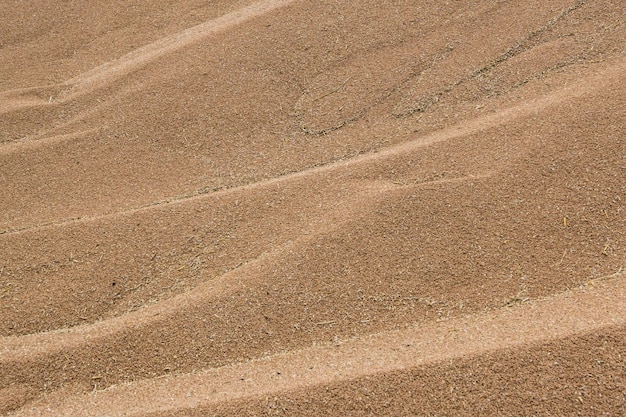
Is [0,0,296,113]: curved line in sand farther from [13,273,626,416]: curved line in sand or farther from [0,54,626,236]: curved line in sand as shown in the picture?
[13,273,626,416]: curved line in sand

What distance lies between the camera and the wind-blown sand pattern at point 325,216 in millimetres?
2275

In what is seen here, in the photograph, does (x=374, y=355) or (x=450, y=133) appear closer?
(x=374, y=355)

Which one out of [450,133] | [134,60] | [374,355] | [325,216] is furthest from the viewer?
[134,60]

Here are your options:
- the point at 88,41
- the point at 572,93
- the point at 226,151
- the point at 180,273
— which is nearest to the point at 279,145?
the point at 226,151

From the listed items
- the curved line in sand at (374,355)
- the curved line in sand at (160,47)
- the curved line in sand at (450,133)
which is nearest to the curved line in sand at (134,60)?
the curved line in sand at (160,47)

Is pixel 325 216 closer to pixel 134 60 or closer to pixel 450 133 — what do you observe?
pixel 450 133

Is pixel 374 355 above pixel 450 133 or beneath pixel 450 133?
beneath

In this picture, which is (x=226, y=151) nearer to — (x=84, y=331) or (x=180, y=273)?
(x=180, y=273)

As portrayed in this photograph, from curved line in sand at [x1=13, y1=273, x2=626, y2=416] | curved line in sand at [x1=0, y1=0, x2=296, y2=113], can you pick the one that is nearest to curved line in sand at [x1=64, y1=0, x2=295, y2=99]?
curved line in sand at [x1=0, y1=0, x2=296, y2=113]

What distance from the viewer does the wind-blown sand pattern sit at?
7.47 ft

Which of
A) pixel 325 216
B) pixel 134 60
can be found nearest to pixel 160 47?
pixel 134 60

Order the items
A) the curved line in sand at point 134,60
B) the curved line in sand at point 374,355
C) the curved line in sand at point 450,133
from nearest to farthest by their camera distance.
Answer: the curved line in sand at point 374,355, the curved line in sand at point 450,133, the curved line in sand at point 134,60

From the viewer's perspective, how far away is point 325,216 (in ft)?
9.35

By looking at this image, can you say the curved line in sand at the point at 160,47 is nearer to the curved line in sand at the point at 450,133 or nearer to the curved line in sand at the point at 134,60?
the curved line in sand at the point at 134,60
